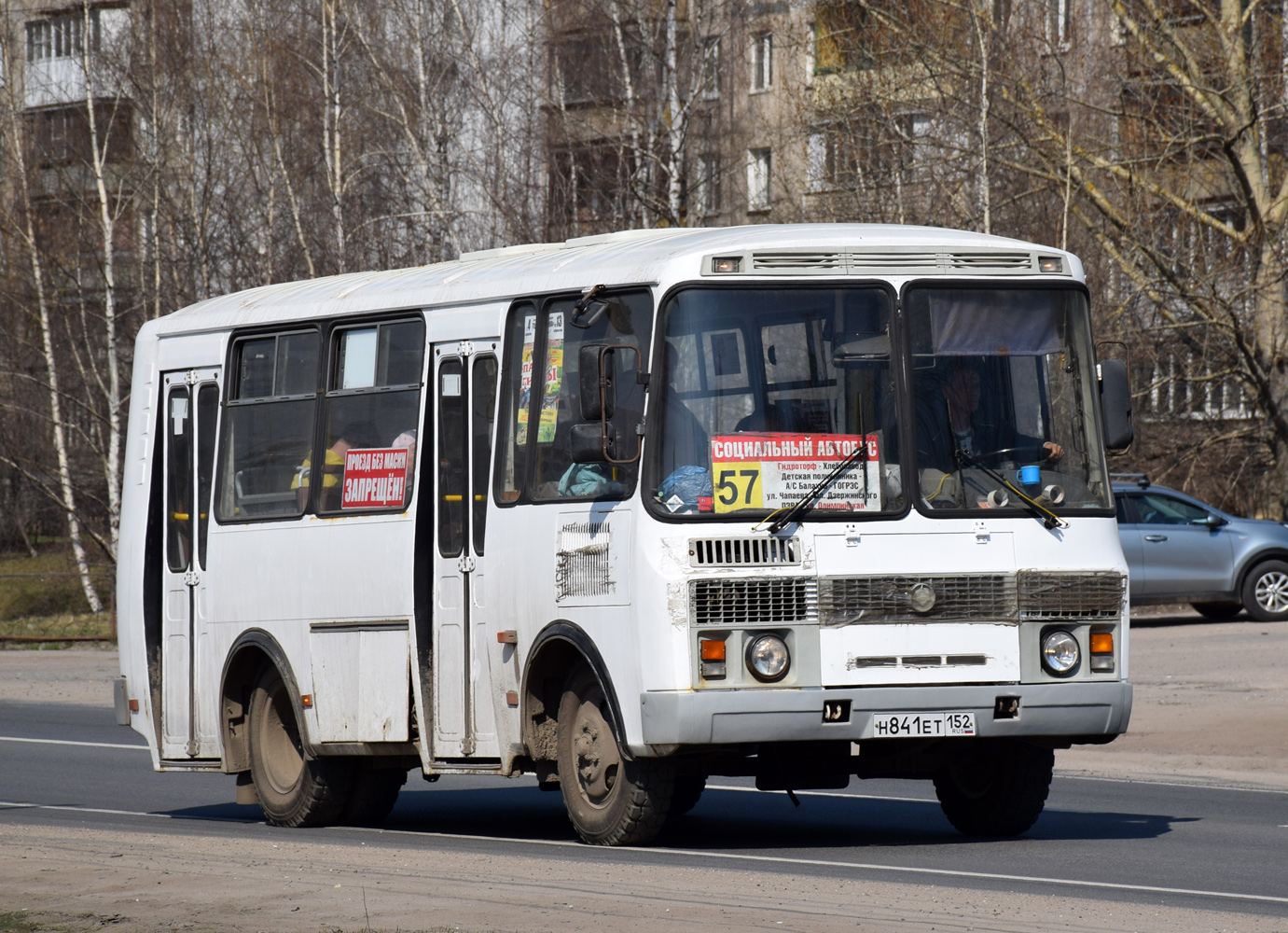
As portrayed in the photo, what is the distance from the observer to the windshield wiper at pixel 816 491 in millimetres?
9734

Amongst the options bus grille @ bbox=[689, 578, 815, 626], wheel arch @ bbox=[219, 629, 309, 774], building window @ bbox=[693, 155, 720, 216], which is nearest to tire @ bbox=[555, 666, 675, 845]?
bus grille @ bbox=[689, 578, 815, 626]

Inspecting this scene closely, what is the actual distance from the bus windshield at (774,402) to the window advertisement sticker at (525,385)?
1.16 metres

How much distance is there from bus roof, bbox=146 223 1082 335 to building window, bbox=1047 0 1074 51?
19626 millimetres

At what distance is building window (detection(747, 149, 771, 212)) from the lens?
111 ft

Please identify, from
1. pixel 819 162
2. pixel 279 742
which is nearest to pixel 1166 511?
pixel 819 162

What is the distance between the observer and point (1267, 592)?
26.4 m

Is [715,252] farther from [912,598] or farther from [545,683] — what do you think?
[545,683]

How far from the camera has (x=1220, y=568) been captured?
86.0 feet

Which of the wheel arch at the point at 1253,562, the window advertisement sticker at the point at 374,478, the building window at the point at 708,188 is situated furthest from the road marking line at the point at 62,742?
the building window at the point at 708,188

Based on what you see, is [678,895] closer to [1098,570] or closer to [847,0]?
[1098,570]

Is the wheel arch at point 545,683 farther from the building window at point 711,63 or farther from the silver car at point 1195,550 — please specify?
the building window at point 711,63

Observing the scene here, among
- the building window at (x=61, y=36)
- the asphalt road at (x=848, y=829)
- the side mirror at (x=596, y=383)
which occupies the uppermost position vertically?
the building window at (x=61, y=36)

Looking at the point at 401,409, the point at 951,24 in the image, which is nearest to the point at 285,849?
the point at 401,409

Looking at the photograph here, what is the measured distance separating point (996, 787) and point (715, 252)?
3.20 meters
